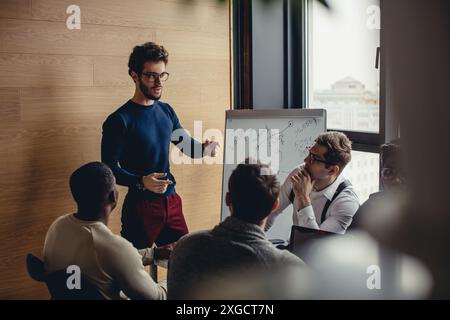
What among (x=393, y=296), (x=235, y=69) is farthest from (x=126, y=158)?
(x=393, y=296)

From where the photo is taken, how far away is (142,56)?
8.93 feet

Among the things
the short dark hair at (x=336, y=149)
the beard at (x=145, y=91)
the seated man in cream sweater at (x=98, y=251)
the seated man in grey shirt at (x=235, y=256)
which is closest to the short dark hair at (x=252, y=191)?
the seated man in grey shirt at (x=235, y=256)

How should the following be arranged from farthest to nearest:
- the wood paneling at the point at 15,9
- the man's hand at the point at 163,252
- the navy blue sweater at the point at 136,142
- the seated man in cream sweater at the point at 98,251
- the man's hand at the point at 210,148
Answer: the man's hand at the point at 210,148 < the navy blue sweater at the point at 136,142 < the wood paneling at the point at 15,9 < the man's hand at the point at 163,252 < the seated man in cream sweater at the point at 98,251

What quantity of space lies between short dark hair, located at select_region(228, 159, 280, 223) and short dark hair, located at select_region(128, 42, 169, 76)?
1137 millimetres

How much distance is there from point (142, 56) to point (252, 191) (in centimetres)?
125

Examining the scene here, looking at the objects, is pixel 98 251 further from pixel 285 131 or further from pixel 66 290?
pixel 285 131

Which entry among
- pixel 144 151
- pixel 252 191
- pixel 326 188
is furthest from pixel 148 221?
pixel 252 191

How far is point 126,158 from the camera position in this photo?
268 cm

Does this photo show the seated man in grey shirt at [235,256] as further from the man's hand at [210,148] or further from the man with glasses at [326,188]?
the man's hand at [210,148]

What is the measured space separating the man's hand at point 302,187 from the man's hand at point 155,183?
2.29 feet

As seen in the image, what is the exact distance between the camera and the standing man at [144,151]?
2.66 metres

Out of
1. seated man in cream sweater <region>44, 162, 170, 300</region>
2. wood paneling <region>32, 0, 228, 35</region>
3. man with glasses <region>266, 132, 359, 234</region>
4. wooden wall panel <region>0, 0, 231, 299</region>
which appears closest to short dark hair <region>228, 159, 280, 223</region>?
seated man in cream sweater <region>44, 162, 170, 300</region>

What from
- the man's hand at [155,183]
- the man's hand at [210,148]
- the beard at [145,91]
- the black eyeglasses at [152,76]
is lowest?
the man's hand at [155,183]

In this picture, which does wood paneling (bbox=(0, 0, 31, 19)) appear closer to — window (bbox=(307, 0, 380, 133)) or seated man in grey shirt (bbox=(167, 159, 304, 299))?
seated man in grey shirt (bbox=(167, 159, 304, 299))
